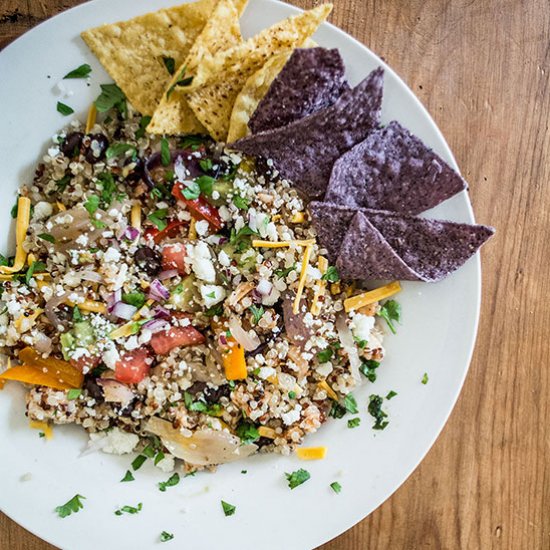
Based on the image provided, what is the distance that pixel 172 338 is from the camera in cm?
206

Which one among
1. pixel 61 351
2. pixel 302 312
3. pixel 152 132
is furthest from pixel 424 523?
pixel 152 132

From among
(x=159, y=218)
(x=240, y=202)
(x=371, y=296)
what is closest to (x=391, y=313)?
(x=371, y=296)

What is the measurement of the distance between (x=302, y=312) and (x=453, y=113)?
895 millimetres

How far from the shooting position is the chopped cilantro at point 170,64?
202 centimetres

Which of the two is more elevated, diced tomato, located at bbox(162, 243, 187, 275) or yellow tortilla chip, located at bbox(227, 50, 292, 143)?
yellow tortilla chip, located at bbox(227, 50, 292, 143)

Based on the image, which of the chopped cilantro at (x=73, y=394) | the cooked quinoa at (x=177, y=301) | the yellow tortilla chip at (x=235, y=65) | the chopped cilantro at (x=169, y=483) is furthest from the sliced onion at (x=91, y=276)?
the chopped cilantro at (x=169, y=483)

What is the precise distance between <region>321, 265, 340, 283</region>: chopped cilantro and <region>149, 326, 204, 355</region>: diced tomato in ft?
1.47

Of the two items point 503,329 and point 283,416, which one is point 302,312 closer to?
point 283,416

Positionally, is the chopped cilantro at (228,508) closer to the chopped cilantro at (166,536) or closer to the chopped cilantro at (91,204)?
the chopped cilantro at (166,536)

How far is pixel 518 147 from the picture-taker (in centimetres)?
230

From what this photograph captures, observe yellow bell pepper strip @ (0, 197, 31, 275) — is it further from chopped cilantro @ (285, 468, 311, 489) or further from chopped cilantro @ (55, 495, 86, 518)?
chopped cilantro @ (285, 468, 311, 489)

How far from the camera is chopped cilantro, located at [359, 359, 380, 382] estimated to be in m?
2.11

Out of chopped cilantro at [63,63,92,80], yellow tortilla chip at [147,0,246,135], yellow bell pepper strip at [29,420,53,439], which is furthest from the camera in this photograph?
yellow bell pepper strip at [29,420,53,439]

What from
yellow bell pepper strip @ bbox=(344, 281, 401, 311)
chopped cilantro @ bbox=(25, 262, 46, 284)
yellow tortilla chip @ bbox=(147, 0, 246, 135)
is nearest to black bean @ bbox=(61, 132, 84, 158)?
yellow tortilla chip @ bbox=(147, 0, 246, 135)
